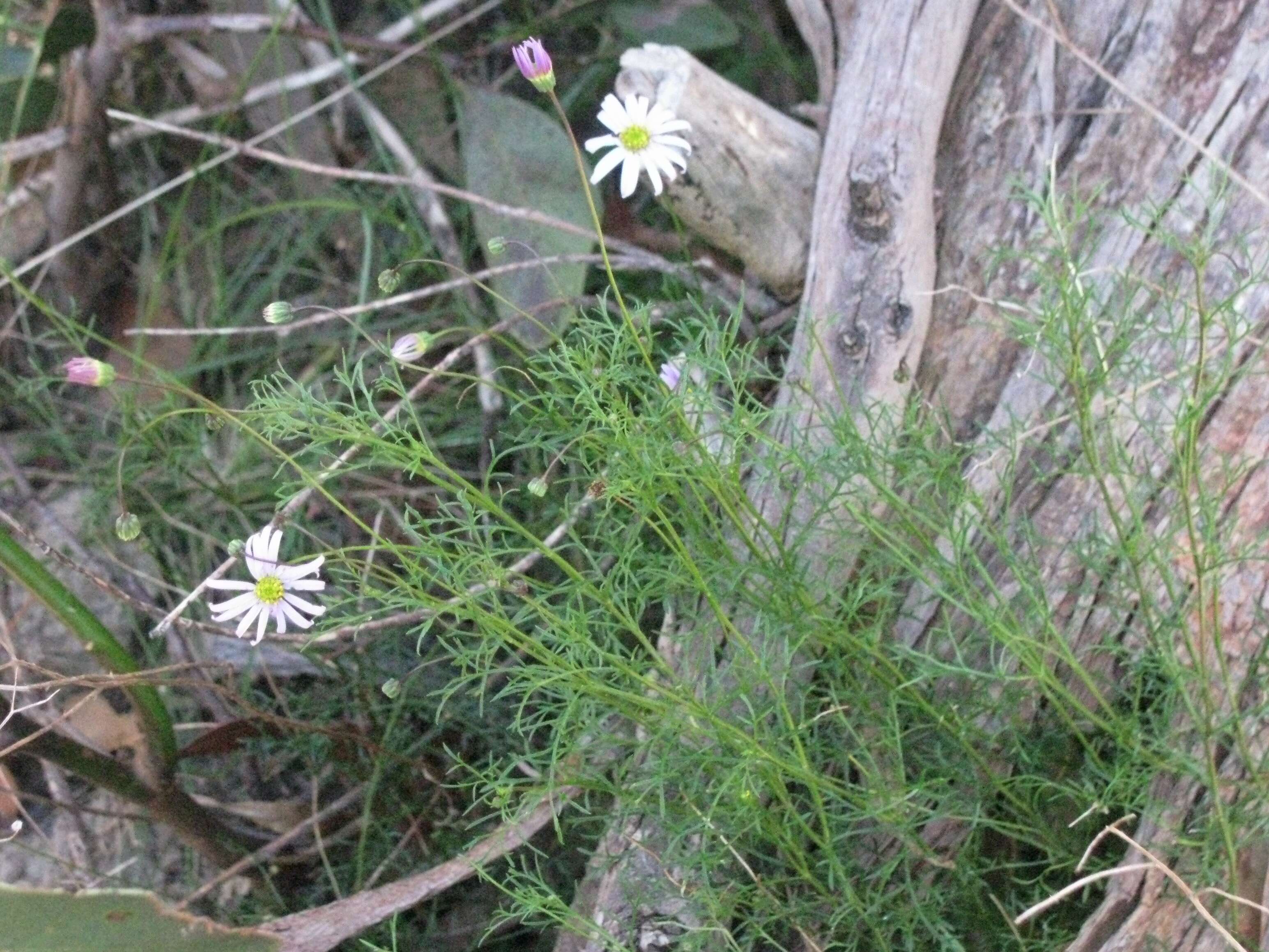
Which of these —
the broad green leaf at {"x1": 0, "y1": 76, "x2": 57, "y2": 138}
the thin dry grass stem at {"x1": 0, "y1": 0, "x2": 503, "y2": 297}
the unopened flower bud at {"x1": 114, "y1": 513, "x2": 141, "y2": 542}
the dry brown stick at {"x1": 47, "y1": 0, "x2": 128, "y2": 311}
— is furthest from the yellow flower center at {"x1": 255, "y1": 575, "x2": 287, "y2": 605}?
the broad green leaf at {"x1": 0, "y1": 76, "x2": 57, "y2": 138}

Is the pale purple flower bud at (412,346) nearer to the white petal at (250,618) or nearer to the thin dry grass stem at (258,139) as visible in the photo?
the white petal at (250,618)

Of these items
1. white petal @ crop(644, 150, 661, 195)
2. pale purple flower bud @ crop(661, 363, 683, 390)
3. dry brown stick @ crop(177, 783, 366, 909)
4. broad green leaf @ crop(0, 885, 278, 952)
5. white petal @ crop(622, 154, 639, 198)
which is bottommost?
dry brown stick @ crop(177, 783, 366, 909)

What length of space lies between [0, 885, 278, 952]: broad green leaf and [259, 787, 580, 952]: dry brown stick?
17cm

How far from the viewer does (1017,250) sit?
1490 mm

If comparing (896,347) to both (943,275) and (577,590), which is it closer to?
(943,275)

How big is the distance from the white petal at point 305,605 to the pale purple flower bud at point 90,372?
0.23 m

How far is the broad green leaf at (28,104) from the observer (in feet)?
6.74

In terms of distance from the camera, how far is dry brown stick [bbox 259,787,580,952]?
1345 millimetres

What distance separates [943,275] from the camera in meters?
1.55

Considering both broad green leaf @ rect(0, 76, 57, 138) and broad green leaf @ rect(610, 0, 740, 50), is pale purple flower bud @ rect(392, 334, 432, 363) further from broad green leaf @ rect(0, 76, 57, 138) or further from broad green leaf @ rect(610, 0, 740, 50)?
broad green leaf @ rect(0, 76, 57, 138)

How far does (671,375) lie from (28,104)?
4.41 feet

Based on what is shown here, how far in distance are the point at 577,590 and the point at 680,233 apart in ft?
1.63

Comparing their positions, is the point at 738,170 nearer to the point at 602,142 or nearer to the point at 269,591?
the point at 602,142

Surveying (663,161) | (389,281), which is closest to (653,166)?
(663,161)
